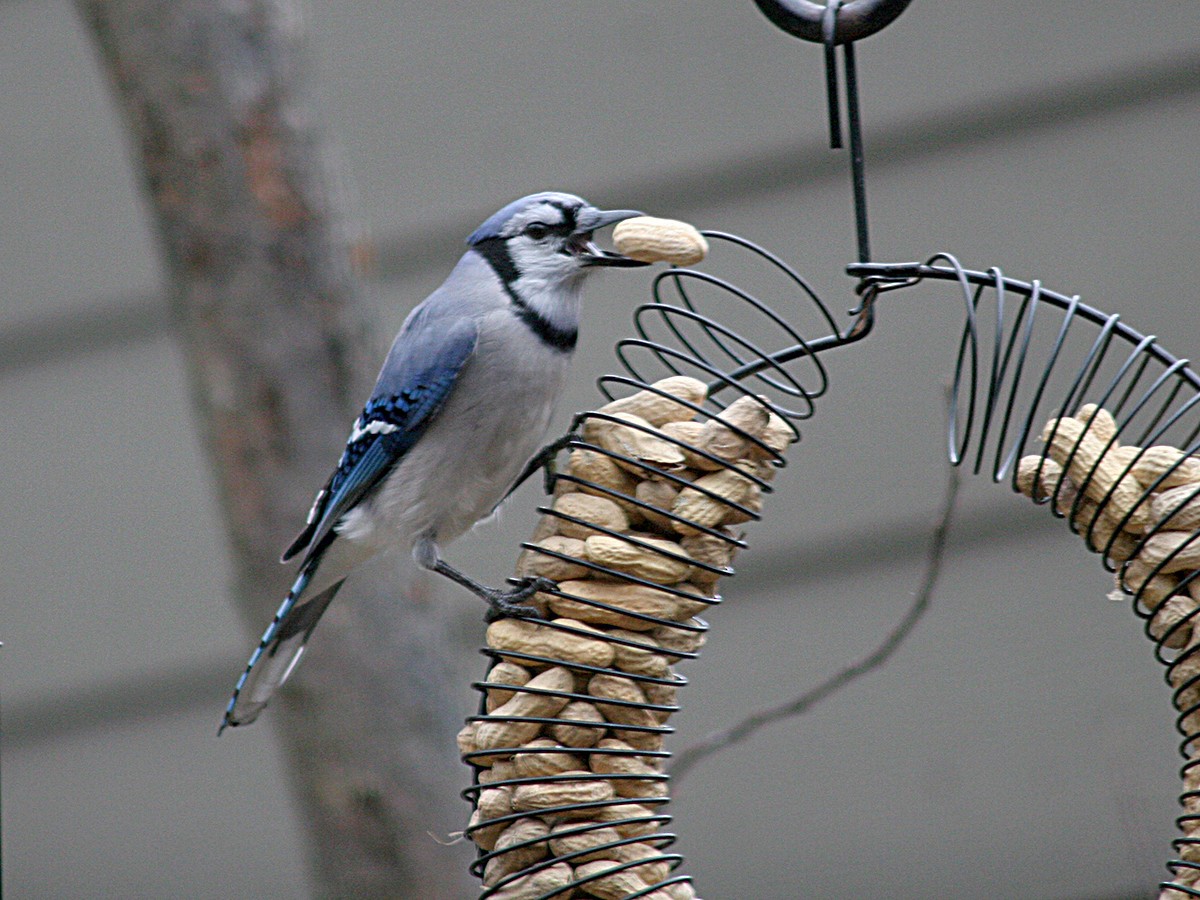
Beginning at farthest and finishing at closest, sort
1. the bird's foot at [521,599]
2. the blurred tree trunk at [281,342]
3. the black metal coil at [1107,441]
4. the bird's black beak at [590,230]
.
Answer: the blurred tree trunk at [281,342], the bird's black beak at [590,230], the bird's foot at [521,599], the black metal coil at [1107,441]

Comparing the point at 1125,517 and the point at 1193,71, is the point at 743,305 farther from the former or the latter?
the point at 1125,517

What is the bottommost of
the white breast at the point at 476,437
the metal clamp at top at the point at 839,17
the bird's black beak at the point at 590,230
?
the white breast at the point at 476,437

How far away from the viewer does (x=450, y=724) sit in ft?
6.60

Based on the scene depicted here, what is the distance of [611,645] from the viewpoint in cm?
122

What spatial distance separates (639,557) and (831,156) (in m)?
1.79

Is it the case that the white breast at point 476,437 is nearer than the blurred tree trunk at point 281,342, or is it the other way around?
the white breast at point 476,437

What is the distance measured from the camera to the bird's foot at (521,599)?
1252 millimetres

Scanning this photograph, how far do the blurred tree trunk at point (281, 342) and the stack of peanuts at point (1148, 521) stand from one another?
1.05 m

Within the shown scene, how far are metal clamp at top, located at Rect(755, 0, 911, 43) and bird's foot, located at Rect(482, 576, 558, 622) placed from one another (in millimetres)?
532

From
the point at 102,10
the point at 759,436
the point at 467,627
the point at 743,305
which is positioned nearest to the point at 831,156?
Result: the point at 743,305

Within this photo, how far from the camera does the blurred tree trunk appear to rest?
1.94 metres

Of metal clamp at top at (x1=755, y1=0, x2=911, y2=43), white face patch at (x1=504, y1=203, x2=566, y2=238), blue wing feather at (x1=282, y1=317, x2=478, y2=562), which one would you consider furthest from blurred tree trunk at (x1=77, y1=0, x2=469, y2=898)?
metal clamp at top at (x1=755, y1=0, x2=911, y2=43)

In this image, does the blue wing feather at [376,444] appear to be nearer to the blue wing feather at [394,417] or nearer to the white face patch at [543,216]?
the blue wing feather at [394,417]

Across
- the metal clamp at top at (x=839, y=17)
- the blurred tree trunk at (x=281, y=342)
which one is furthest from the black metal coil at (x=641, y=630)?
the blurred tree trunk at (x=281, y=342)
